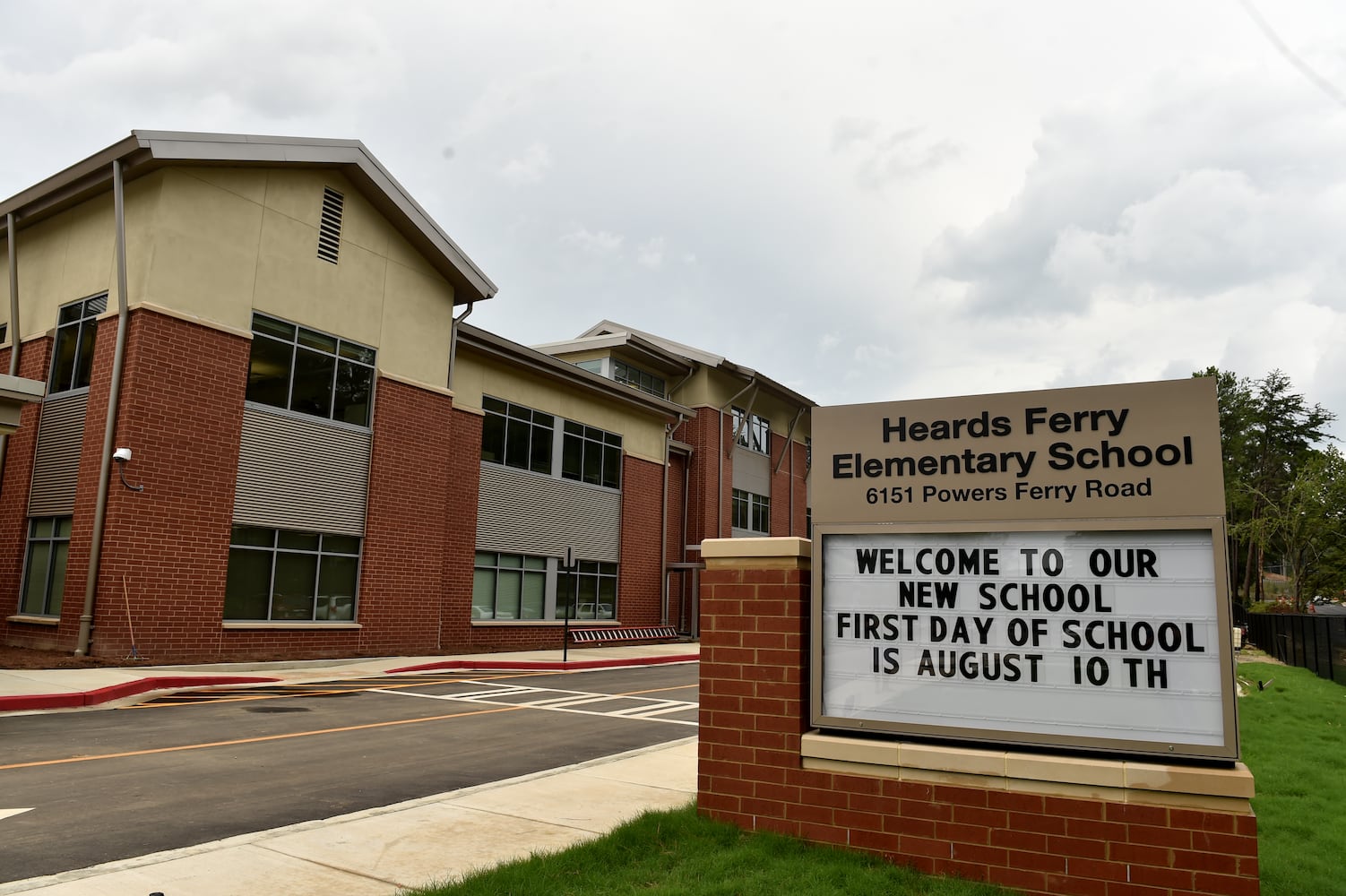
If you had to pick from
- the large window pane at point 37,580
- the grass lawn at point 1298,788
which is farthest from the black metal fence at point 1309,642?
the large window pane at point 37,580

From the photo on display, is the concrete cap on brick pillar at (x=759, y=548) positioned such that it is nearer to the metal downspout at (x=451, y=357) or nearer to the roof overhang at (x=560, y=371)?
the metal downspout at (x=451, y=357)

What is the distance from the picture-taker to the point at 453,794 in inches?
Answer: 286

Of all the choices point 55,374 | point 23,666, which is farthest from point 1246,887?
point 55,374

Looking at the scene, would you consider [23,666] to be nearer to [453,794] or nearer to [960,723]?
[453,794]

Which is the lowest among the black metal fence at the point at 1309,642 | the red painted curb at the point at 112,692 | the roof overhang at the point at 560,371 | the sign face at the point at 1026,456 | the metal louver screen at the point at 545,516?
the red painted curb at the point at 112,692

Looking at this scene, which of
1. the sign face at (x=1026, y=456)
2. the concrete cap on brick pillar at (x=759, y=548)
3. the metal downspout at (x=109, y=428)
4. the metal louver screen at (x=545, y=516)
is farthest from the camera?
the metal louver screen at (x=545, y=516)

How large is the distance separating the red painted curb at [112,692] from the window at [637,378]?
68.9ft

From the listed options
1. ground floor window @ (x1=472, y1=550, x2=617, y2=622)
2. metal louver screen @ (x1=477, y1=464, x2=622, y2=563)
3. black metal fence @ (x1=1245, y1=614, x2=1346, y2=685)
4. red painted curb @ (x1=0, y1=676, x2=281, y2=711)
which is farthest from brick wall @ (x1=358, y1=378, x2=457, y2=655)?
black metal fence @ (x1=1245, y1=614, x2=1346, y2=685)

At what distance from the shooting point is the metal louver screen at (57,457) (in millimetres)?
18031

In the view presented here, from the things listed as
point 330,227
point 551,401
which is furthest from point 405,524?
point 551,401

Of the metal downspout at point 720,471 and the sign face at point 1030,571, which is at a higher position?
the metal downspout at point 720,471

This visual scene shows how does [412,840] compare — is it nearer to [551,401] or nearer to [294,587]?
[294,587]

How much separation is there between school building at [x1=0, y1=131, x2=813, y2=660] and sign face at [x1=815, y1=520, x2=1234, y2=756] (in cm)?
1547

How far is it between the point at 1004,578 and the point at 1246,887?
1.88 m
